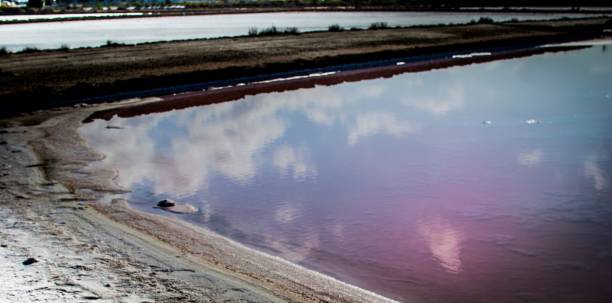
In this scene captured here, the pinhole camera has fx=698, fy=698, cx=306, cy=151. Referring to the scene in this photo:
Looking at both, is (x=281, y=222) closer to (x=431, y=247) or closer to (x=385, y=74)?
(x=431, y=247)

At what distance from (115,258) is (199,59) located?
1645 centimetres

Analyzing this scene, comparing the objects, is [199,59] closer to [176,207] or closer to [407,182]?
[407,182]

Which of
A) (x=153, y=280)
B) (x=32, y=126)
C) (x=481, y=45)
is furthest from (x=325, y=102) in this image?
(x=481, y=45)

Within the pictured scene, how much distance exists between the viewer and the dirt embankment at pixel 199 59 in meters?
16.7

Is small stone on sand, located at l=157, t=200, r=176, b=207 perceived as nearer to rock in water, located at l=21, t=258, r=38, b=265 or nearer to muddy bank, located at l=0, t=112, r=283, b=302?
muddy bank, located at l=0, t=112, r=283, b=302

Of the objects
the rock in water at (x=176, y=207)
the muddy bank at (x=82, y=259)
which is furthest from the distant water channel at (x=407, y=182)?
the muddy bank at (x=82, y=259)

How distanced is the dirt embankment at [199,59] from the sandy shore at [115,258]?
7222 millimetres

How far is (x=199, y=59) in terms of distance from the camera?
2220cm

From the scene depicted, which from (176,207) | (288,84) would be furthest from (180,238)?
(288,84)

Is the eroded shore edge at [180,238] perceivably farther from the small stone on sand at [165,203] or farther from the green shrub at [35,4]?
the green shrub at [35,4]

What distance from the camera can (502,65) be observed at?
22.6 meters

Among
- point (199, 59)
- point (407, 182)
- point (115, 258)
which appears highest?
point (199, 59)

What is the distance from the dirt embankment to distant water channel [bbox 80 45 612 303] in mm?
2759

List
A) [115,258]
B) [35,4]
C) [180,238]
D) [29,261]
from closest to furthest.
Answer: [29,261]
[115,258]
[180,238]
[35,4]
